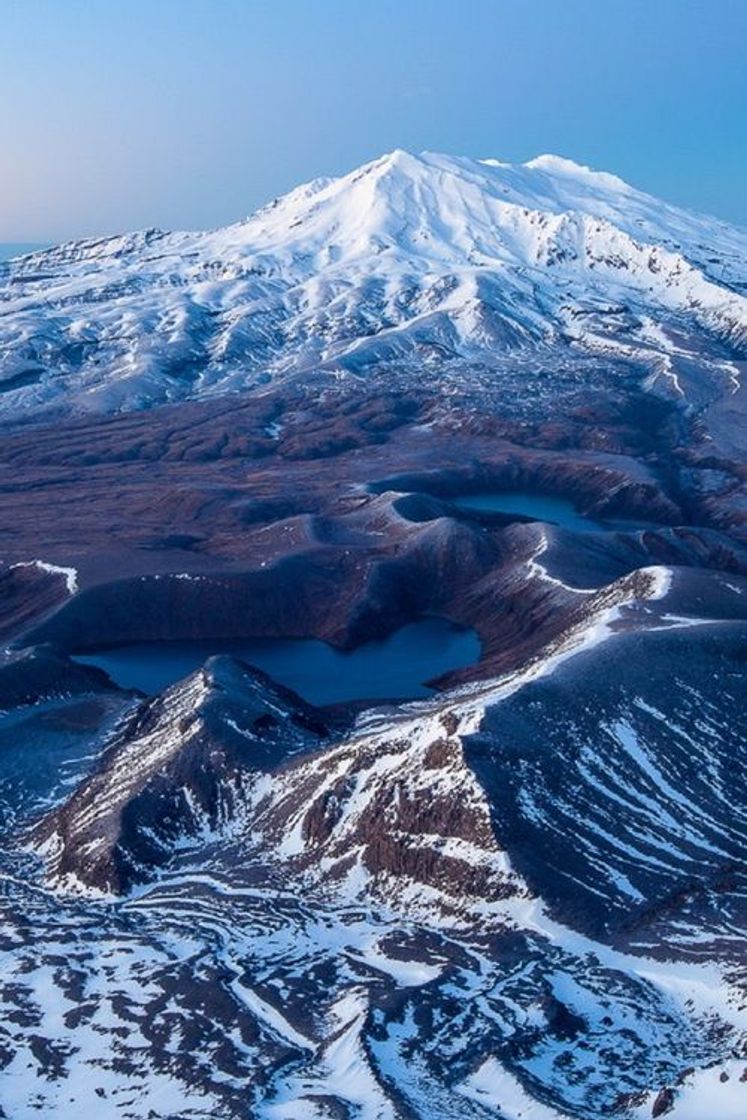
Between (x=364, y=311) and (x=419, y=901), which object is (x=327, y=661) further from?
(x=364, y=311)

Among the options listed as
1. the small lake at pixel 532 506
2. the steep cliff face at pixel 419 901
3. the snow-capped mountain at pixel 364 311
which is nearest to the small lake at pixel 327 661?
the steep cliff face at pixel 419 901

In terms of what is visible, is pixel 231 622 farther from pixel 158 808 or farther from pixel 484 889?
pixel 484 889

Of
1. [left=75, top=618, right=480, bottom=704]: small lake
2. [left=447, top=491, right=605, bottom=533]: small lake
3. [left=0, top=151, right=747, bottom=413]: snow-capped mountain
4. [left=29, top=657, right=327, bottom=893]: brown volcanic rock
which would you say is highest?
[left=0, top=151, right=747, bottom=413]: snow-capped mountain

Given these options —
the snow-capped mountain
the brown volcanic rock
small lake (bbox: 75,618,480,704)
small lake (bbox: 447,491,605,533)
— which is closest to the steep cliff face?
the brown volcanic rock

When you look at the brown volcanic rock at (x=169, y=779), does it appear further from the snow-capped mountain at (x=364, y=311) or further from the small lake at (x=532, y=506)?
the snow-capped mountain at (x=364, y=311)

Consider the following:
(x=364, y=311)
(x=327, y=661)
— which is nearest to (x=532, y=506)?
(x=327, y=661)

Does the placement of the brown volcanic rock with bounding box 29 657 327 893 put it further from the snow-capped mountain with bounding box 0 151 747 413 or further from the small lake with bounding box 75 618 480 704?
the snow-capped mountain with bounding box 0 151 747 413

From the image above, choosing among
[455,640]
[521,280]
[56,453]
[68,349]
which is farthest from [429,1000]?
[521,280]
